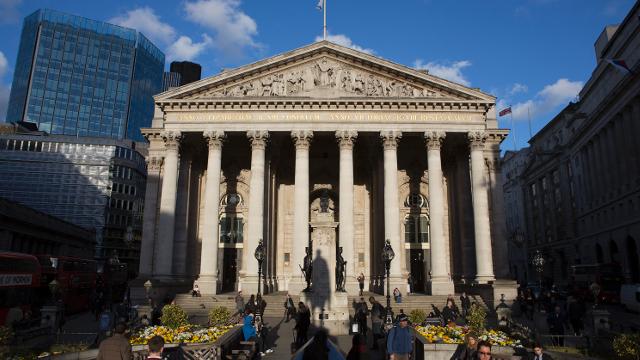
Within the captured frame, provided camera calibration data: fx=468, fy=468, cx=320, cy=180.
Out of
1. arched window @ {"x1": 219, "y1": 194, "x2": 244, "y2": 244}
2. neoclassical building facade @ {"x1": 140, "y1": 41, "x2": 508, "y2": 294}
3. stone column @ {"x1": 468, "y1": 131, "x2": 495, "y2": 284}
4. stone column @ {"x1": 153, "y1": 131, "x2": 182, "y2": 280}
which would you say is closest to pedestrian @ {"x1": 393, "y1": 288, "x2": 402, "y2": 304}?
neoclassical building facade @ {"x1": 140, "y1": 41, "x2": 508, "y2": 294}

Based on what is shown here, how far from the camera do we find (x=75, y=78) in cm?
10950

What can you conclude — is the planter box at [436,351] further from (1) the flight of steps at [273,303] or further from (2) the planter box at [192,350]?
(1) the flight of steps at [273,303]

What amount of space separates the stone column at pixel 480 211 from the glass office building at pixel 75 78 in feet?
319

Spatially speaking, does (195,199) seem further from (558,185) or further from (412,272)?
(558,185)

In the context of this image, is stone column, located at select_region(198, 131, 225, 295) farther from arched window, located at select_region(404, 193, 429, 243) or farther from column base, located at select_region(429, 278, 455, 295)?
arched window, located at select_region(404, 193, 429, 243)

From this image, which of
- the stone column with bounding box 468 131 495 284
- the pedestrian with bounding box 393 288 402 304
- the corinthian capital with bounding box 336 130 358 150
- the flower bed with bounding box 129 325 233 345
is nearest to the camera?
the flower bed with bounding box 129 325 233 345

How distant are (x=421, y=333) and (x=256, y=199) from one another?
2084cm

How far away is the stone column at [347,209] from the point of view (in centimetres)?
3259

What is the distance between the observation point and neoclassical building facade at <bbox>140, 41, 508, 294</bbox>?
33625 millimetres

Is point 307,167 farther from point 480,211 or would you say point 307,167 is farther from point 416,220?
point 480,211

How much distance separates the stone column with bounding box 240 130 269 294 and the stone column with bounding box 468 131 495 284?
15615 millimetres

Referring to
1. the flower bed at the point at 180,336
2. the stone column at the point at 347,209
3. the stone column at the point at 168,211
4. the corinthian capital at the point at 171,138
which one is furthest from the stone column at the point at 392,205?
the flower bed at the point at 180,336

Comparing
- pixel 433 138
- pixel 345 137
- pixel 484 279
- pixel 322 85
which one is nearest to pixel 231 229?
pixel 345 137

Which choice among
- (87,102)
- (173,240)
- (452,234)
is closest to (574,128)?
(452,234)
